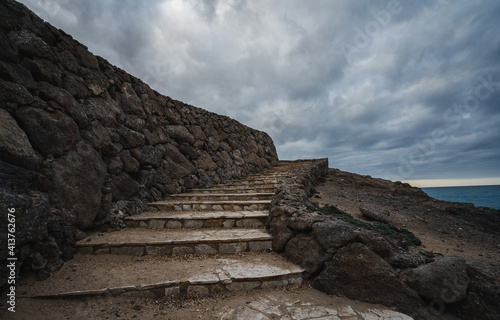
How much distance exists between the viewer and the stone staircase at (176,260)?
7.83 feet

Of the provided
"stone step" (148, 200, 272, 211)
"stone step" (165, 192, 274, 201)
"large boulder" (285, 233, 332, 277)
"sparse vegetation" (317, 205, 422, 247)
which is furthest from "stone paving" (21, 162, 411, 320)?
"sparse vegetation" (317, 205, 422, 247)

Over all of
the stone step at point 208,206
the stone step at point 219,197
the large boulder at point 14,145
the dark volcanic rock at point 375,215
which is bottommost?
the dark volcanic rock at point 375,215

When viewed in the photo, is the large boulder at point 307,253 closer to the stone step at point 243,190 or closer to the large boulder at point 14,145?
the stone step at point 243,190

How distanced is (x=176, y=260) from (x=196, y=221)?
1.00 meters

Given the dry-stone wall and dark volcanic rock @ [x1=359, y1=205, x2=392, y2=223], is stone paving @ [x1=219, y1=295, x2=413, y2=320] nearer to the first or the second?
the dry-stone wall

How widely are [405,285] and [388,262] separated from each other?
288 mm

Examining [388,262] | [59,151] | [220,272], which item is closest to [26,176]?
[59,151]

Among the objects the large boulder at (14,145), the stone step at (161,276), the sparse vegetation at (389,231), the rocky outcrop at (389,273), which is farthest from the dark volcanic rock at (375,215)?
the large boulder at (14,145)

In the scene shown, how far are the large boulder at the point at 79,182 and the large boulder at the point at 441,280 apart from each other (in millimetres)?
4902

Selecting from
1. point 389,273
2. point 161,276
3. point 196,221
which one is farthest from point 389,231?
point 161,276

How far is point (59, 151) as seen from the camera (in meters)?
2.98

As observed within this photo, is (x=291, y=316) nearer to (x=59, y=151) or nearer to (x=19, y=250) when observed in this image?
(x=19, y=250)

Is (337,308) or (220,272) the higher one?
(220,272)

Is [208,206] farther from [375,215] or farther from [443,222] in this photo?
[443,222]
